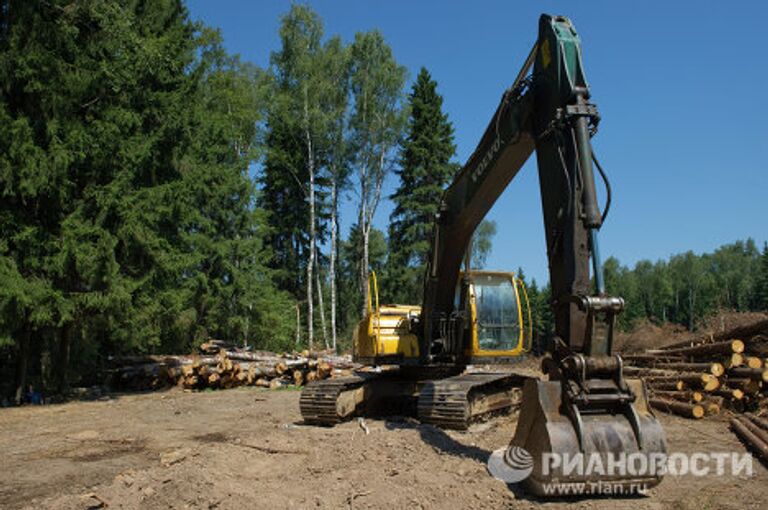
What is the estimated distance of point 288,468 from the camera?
21.2ft

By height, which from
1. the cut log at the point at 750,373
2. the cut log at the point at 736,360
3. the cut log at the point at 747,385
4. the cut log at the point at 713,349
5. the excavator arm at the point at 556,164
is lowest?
the cut log at the point at 747,385

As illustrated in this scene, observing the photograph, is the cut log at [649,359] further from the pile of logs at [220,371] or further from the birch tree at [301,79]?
the birch tree at [301,79]

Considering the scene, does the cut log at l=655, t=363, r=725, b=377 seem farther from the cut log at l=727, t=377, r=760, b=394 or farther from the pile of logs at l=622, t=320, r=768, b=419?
the cut log at l=727, t=377, r=760, b=394

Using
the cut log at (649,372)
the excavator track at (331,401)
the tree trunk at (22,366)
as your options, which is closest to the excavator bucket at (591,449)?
the excavator track at (331,401)

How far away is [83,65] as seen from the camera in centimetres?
1406

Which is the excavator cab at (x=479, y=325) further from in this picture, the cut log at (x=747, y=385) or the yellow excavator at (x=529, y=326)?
the cut log at (x=747, y=385)

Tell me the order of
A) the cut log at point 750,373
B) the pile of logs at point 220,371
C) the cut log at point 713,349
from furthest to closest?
the pile of logs at point 220,371 < the cut log at point 713,349 < the cut log at point 750,373

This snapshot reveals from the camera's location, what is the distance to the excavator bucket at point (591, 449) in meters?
4.86

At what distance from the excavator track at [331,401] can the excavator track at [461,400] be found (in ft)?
4.43

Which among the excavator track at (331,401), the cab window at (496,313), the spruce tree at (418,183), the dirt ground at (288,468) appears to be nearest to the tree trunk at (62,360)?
the dirt ground at (288,468)

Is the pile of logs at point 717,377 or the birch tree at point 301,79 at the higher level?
the birch tree at point 301,79

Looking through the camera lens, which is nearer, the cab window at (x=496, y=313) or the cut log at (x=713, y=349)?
the cab window at (x=496, y=313)

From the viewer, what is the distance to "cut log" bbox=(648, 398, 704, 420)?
405 inches

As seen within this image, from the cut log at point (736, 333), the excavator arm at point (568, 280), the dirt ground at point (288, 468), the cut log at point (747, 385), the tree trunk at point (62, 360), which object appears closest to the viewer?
the excavator arm at point (568, 280)
